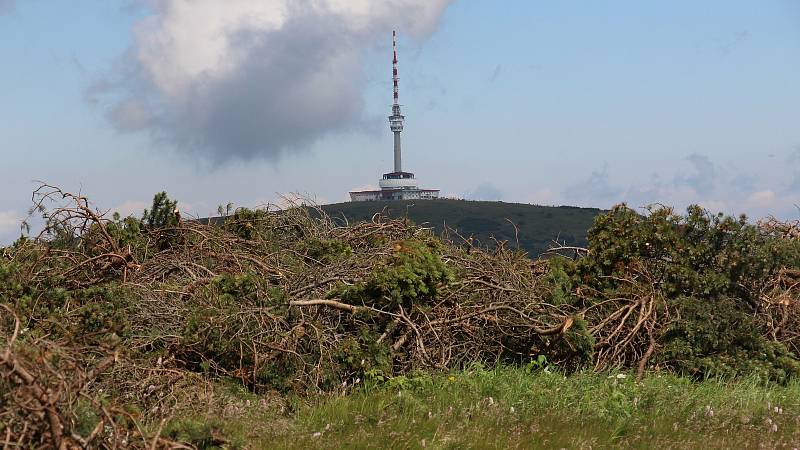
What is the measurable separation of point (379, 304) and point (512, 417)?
2.60 meters

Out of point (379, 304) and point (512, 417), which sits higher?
point (379, 304)

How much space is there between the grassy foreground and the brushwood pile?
0.57m

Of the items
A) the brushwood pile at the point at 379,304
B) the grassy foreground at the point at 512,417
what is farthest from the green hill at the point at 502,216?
the grassy foreground at the point at 512,417

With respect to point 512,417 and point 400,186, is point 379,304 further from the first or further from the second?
point 400,186

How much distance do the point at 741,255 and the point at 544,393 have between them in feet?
14.8

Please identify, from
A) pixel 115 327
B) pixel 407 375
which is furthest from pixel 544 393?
pixel 115 327

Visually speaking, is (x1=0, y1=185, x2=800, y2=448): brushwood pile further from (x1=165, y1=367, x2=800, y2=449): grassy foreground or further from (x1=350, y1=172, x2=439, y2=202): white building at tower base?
(x1=350, y1=172, x2=439, y2=202): white building at tower base

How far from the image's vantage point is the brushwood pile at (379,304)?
8.46 m

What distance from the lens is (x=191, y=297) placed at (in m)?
9.91

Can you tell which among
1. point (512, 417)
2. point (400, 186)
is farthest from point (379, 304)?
point (400, 186)

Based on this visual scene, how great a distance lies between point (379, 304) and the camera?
31.0 feet

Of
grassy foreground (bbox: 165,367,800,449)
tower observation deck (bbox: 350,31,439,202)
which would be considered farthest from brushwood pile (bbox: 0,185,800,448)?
tower observation deck (bbox: 350,31,439,202)

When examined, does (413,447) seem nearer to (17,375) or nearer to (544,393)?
(544,393)

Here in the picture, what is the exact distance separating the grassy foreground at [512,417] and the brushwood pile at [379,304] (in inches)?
22.3
